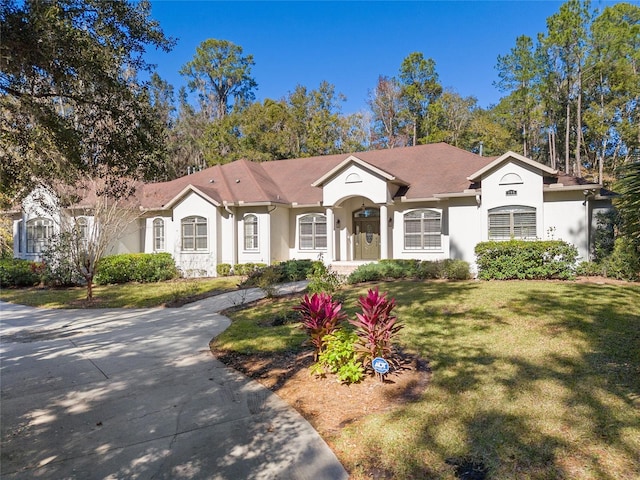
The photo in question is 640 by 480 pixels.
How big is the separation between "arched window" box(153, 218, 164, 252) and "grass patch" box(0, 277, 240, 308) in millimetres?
4381

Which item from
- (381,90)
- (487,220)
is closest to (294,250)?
(487,220)

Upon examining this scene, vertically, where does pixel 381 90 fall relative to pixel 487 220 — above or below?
above

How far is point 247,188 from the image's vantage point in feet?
68.8

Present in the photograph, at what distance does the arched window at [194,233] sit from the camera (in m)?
20.2

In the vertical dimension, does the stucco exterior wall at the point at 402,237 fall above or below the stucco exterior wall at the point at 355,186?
below

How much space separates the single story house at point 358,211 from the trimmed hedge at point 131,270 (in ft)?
5.52

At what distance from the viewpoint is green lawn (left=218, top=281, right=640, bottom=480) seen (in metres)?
3.66

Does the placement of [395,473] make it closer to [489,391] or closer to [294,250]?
[489,391]

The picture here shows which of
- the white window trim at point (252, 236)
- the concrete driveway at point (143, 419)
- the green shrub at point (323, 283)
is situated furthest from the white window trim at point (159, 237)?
the concrete driveway at point (143, 419)

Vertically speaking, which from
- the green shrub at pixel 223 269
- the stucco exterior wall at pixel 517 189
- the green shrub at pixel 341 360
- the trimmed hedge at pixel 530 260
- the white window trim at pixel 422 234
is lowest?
the green shrub at pixel 341 360

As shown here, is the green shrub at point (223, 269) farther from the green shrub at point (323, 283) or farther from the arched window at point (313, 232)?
the green shrub at point (323, 283)

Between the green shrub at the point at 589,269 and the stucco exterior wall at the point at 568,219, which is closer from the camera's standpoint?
the green shrub at the point at 589,269

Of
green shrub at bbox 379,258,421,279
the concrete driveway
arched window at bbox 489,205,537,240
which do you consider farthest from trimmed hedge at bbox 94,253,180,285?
arched window at bbox 489,205,537,240

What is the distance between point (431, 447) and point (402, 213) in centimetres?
1534
